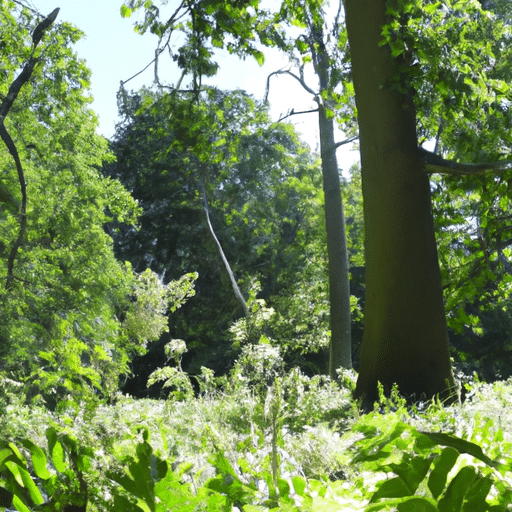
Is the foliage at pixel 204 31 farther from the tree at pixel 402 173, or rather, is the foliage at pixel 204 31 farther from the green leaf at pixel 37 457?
the green leaf at pixel 37 457

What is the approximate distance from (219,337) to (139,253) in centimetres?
461

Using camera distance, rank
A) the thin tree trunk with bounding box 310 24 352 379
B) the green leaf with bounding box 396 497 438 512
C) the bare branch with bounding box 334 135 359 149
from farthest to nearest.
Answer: the bare branch with bounding box 334 135 359 149 → the thin tree trunk with bounding box 310 24 352 379 → the green leaf with bounding box 396 497 438 512

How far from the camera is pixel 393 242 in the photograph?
460cm

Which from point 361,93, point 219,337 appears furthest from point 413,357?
point 219,337

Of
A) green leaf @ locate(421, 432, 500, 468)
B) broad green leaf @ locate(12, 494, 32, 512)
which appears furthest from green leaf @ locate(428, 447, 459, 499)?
broad green leaf @ locate(12, 494, 32, 512)

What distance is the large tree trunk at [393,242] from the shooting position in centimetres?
439

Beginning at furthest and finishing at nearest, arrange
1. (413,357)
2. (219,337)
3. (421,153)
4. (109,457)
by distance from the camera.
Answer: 1. (219,337)
2. (421,153)
3. (413,357)
4. (109,457)

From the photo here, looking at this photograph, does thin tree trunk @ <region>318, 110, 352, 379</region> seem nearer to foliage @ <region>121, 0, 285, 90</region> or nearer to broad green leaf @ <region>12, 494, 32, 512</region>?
foliage @ <region>121, 0, 285, 90</region>

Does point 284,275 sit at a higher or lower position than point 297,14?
lower

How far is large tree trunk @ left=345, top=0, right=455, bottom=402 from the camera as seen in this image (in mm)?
4395

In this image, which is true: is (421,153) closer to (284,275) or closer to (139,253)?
(284,275)

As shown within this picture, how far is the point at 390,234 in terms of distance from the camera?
15.2 feet

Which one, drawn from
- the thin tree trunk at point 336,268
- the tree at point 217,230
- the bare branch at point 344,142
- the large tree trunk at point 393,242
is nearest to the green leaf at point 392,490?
the large tree trunk at point 393,242

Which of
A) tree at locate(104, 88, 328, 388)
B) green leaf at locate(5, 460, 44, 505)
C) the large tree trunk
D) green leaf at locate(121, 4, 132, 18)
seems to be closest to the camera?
green leaf at locate(5, 460, 44, 505)
